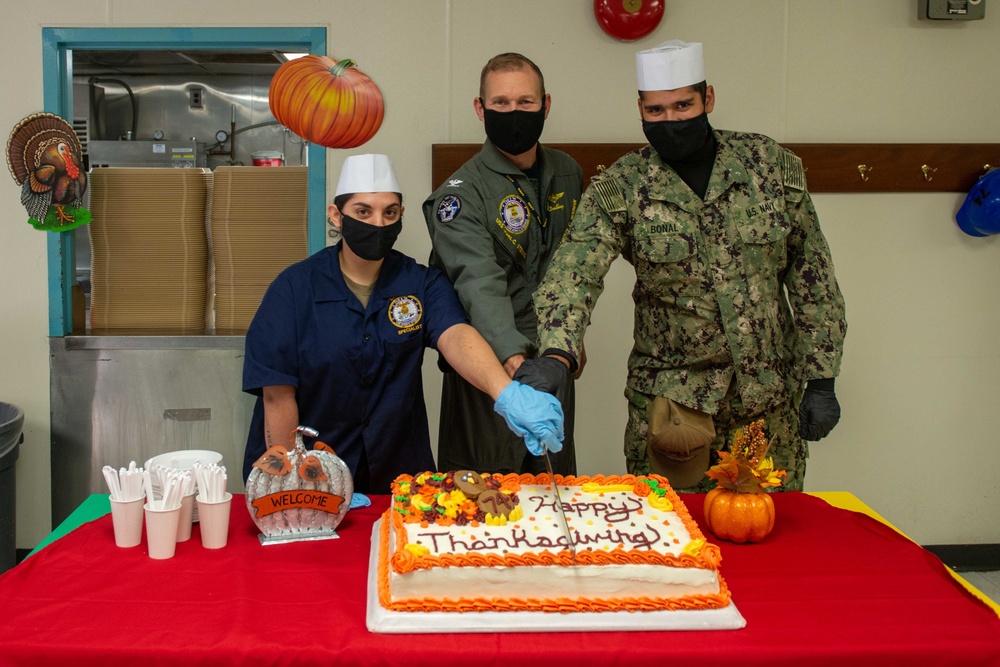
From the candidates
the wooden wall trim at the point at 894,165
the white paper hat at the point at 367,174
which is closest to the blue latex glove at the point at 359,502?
the white paper hat at the point at 367,174

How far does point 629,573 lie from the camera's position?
1.45m

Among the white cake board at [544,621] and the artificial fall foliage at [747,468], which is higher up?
the artificial fall foliage at [747,468]

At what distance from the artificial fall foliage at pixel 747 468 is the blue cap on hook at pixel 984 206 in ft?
6.93

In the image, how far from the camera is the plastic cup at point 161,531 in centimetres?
162

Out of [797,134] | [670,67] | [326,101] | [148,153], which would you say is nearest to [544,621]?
[670,67]

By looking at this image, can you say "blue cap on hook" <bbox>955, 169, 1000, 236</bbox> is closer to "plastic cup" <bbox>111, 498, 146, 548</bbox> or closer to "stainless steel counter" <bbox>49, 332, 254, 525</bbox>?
"stainless steel counter" <bbox>49, 332, 254, 525</bbox>

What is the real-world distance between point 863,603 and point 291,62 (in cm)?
242

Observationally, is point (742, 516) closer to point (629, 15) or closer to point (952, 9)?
point (629, 15)

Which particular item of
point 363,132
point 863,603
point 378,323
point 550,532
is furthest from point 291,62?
point 863,603

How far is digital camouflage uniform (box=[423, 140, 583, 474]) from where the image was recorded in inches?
89.8

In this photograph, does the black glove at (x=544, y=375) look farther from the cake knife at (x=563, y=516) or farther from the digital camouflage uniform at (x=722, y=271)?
the digital camouflage uniform at (x=722, y=271)

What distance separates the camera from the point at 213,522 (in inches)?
66.1

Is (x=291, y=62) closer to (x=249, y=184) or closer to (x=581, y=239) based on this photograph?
(x=249, y=184)

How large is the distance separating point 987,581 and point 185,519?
3.13 metres
